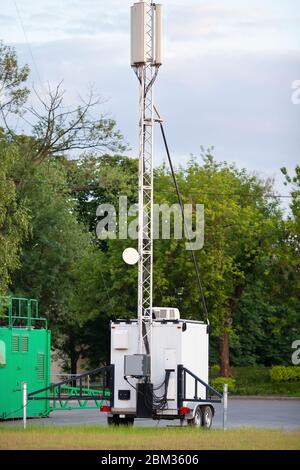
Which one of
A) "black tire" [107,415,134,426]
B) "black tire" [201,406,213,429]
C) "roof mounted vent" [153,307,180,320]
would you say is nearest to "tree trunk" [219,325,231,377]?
"roof mounted vent" [153,307,180,320]

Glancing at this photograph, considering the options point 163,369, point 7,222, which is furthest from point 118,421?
point 7,222

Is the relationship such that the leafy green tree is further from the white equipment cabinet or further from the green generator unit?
the white equipment cabinet

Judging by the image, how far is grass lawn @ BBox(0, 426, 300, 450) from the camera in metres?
23.9

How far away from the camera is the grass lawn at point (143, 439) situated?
23.9 m

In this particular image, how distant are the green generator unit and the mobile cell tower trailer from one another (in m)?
7.49

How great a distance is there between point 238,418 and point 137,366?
1027 centimetres

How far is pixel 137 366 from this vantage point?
31469mm

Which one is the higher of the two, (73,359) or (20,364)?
(20,364)

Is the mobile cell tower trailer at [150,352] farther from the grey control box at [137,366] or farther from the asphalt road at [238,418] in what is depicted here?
the asphalt road at [238,418]

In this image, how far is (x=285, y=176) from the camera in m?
63.6

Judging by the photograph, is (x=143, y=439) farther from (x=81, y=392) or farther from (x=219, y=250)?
(x=219, y=250)

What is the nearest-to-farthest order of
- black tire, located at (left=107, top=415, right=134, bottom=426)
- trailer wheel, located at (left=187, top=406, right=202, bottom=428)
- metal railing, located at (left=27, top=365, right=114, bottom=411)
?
metal railing, located at (left=27, top=365, right=114, bottom=411), trailer wheel, located at (left=187, top=406, right=202, bottom=428), black tire, located at (left=107, top=415, right=134, bottom=426)

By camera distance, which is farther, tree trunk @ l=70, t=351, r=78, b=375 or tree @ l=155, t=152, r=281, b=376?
tree trunk @ l=70, t=351, r=78, b=375
